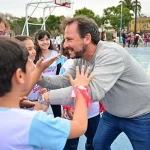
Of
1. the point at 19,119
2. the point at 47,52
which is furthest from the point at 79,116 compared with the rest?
the point at 47,52

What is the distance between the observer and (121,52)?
219 cm

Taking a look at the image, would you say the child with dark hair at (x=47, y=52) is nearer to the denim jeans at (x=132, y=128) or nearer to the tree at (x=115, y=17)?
the denim jeans at (x=132, y=128)

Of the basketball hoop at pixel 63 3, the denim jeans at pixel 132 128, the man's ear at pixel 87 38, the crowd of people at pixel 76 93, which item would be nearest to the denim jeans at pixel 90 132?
the crowd of people at pixel 76 93

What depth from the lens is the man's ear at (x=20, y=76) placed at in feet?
4.34

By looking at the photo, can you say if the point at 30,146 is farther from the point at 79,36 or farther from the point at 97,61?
the point at 79,36

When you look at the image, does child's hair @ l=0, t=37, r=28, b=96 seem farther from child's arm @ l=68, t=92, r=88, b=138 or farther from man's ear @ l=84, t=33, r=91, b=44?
man's ear @ l=84, t=33, r=91, b=44

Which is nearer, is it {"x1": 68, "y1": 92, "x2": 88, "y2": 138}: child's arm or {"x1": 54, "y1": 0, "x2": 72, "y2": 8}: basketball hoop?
{"x1": 68, "y1": 92, "x2": 88, "y2": 138}: child's arm

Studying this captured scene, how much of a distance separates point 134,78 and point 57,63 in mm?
2172

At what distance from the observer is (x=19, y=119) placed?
1346 millimetres

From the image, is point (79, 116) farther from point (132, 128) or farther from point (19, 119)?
point (132, 128)

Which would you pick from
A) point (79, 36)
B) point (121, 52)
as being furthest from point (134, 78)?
point (79, 36)

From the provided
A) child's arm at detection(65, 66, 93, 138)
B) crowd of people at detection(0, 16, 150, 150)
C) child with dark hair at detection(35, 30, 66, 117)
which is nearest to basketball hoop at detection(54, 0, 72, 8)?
child with dark hair at detection(35, 30, 66, 117)

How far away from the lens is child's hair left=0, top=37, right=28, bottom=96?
50.4 inches

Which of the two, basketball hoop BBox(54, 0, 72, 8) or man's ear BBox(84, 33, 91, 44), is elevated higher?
basketball hoop BBox(54, 0, 72, 8)
